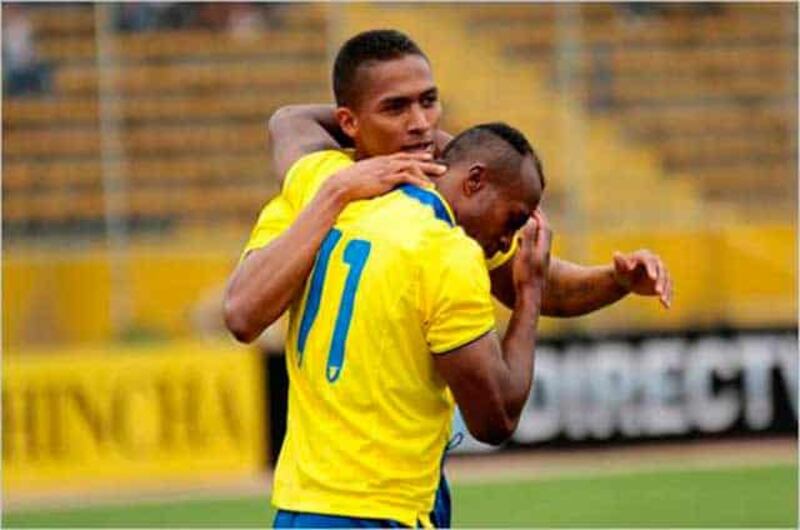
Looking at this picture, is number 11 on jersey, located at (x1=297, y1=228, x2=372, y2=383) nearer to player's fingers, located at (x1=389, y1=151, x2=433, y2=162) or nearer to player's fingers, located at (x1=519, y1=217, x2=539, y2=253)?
player's fingers, located at (x1=389, y1=151, x2=433, y2=162)

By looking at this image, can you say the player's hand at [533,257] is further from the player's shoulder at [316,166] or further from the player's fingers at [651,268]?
the player's shoulder at [316,166]

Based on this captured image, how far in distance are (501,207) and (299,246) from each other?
1.58 feet

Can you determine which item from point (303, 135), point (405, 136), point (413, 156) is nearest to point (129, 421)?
point (303, 135)

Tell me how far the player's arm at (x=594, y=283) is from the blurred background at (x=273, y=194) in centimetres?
740

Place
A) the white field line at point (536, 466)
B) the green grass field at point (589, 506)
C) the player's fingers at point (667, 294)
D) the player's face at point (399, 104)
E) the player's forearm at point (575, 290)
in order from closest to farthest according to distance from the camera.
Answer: the player's face at point (399, 104)
the player's fingers at point (667, 294)
the player's forearm at point (575, 290)
the green grass field at point (589, 506)
the white field line at point (536, 466)

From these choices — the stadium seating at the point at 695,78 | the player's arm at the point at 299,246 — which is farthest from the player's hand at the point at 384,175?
the stadium seating at the point at 695,78

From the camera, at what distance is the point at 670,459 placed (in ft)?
47.9

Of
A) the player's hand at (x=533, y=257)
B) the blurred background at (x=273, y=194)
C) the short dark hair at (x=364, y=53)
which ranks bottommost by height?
the blurred background at (x=273, y=194)

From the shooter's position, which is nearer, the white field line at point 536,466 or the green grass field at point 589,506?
the green grass field at point 589,506

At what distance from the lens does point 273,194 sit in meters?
17.1

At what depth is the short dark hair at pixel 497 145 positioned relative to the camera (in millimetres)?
5008

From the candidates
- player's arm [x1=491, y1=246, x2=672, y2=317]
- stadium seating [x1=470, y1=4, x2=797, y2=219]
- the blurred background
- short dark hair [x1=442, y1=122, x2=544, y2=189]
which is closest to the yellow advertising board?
the blurred background

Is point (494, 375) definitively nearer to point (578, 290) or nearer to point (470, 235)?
point (470, 235)

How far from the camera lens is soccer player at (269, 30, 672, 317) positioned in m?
5.20
